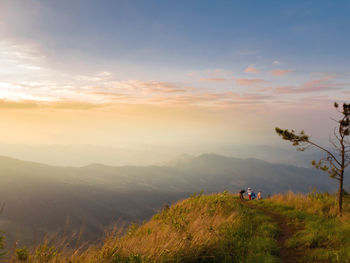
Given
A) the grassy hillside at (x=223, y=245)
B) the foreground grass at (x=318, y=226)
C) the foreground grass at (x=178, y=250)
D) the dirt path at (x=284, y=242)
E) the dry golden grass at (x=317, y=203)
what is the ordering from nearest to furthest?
1. the foreground grass at (x=178, y=250)
2. the grassy hillside at (x=223, y=245)
3. the foreground grass at (x=318, y=226)
4. the dirt path at (x=284, y=242)
5. the dry golden grass at (x=317, y=203)

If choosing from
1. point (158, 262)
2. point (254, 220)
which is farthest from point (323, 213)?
point (158, 262)

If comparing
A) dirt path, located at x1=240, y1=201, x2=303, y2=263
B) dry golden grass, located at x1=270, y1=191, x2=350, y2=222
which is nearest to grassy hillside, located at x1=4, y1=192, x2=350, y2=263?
dirt path, located at x1=240, y1=201, x2=303, y2=263

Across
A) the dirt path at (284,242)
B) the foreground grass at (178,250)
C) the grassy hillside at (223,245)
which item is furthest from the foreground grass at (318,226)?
the foreground grass at (178,250)

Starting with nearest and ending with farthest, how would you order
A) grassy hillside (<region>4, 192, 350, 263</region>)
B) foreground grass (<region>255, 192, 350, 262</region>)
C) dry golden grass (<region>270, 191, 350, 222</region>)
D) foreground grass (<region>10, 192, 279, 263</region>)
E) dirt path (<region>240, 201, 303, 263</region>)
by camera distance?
1. foreground grass (<region>10, 192, 279, 263</region>)
2. grassy hillside (<region>4, 192, 350, 263</region>)
3. foreground grass (<region>255, 192, 350, 262</region>)
4. dirt path (<region>240, 201, 303, 263</region>)
5. dry golden grass (<region>270, 191, 350, 222</region>)

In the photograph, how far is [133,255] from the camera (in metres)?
5.70

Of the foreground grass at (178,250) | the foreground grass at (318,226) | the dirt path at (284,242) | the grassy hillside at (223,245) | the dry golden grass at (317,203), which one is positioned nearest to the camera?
the foreground grass at (178,250)

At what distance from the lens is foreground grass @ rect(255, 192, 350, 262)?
6.69 meters

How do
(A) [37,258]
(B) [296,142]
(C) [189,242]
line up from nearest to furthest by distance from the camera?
(A) [37,258] → (C) [189,242] → (B) [296,142]

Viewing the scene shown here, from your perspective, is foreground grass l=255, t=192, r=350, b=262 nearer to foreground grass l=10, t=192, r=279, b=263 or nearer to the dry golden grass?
the dry golden grass

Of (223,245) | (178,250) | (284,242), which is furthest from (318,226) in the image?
(178,250)

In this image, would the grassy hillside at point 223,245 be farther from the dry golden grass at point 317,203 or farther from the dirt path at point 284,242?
the dry golden grass at point 317,203

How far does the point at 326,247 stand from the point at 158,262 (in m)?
5.55

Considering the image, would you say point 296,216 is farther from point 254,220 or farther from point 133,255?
point 133,255

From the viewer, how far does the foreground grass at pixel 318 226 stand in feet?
22.0
